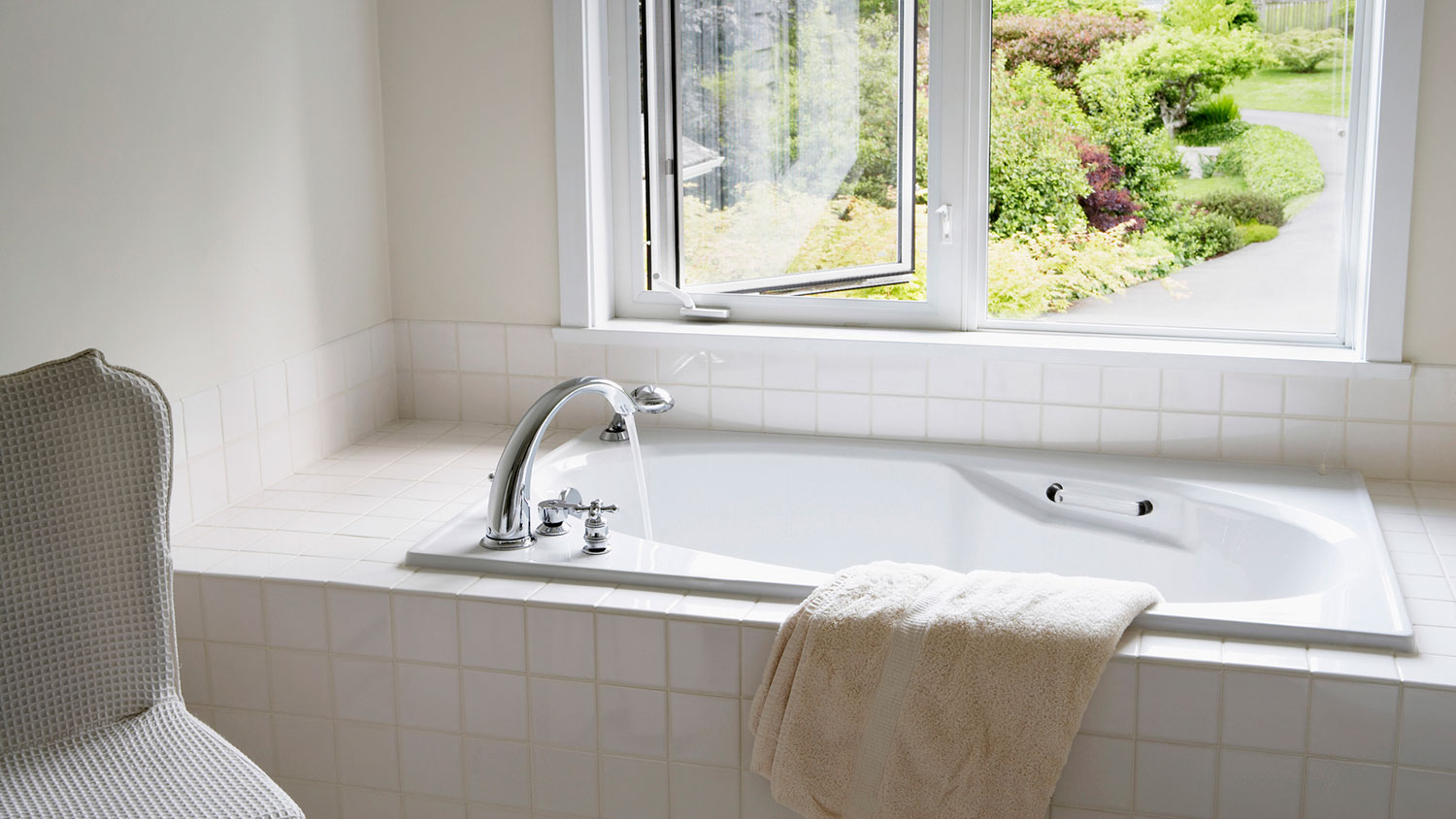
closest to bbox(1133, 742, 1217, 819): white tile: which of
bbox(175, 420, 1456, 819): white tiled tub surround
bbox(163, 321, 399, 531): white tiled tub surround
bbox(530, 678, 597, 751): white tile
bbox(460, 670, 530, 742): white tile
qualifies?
bbox(175, 420, 1456, 819): white tiled tub surround

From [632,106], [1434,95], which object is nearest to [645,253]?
[632,106]

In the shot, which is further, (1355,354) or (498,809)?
(1355,354)

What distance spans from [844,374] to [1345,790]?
1429 mm

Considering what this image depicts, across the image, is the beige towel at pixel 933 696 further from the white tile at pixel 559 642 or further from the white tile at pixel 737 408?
the white tile at pixel 737 408

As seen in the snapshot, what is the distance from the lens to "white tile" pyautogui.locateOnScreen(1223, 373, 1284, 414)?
2758mm

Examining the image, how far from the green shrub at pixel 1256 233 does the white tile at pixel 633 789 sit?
169 cm

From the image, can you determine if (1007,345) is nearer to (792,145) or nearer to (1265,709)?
(792,145)

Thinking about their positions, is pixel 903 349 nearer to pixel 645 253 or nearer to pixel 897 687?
pixel 645 253

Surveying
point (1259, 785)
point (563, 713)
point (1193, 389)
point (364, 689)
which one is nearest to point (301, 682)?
point (364, 689)

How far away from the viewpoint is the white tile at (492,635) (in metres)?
2.19

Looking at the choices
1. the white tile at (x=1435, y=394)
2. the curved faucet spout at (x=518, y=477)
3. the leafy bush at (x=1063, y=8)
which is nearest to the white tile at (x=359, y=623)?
the curved faucet spout at (x=518, y=477)

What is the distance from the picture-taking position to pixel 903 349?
9.68ft

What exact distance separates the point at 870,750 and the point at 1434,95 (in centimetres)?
170

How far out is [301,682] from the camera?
2.29 meters
